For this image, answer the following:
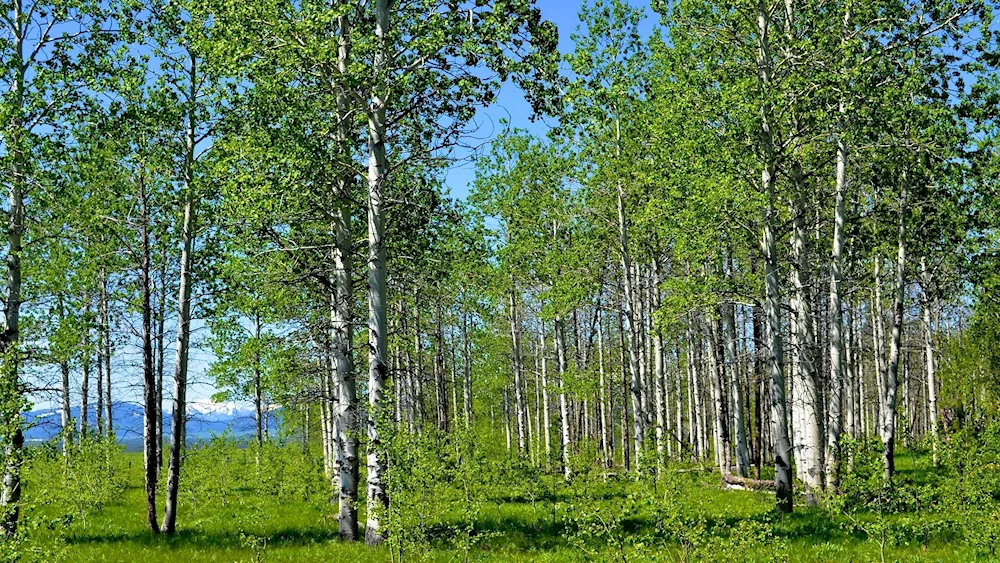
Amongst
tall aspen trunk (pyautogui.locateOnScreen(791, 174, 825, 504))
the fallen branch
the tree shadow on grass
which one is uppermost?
tall aspen trunk (pyautogui.locateOnScreen(791, 174, 825, 504))

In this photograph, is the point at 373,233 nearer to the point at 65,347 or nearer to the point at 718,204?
the point at 65,347

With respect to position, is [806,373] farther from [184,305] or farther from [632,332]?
[184,305]

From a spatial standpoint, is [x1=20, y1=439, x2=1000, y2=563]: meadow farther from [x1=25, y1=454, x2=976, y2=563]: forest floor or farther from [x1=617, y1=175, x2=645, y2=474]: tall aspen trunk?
[x1=617, y1=175, x2=645, y2=474]: tall aspen trunk

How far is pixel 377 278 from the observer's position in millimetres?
13219

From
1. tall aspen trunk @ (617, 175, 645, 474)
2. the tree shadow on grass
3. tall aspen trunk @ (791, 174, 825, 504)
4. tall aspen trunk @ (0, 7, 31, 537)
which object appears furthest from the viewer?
tall aspen trunk @ (617, 175, 645, 474)

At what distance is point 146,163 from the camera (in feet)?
48.4

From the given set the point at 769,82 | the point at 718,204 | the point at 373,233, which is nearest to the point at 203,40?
the point at 373,233

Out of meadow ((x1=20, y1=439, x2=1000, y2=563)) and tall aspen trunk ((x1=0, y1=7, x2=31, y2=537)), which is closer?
meadow ((x1=20, y1=439, x2=1000, y2=563))

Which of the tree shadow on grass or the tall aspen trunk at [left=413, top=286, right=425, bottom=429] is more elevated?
the tall aspen trunk at [left=413, top=286, right=425, bottom=429]

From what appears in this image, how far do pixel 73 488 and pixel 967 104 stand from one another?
78.3ft

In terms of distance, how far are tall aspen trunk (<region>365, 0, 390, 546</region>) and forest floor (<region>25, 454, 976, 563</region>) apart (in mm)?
1081

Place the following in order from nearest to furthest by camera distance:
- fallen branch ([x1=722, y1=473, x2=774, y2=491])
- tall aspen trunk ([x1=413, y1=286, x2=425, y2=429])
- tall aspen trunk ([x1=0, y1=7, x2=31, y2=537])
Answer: tall aspen trunk ([x1=0, y1=7, x2=31, y2=537]) < tall aspen trunk ([x1=413, y1=286, x2=425, y2=429]) < fallen branch ([x1=722, y1=473, x2=774, y2=491])

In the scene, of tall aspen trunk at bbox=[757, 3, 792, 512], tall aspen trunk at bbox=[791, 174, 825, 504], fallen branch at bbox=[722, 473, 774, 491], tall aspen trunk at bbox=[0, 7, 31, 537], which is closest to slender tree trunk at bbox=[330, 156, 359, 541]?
tall aspen trunk at bbox=[0, 7, 31, 537]

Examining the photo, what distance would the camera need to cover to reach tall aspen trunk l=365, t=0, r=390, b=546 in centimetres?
1262
